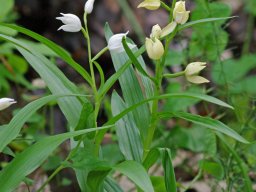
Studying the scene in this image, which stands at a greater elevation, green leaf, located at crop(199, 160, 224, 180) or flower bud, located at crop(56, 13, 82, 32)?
flower bud, located at crop(56, 13, 82, 32)

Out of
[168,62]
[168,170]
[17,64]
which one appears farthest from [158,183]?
[17,64]

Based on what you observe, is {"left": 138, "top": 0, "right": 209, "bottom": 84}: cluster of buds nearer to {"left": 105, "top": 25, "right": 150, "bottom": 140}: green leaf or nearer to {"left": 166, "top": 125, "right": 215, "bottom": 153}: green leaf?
{"left": 105, "top": 25, "right": 150, "bottom": 140}: green leaf

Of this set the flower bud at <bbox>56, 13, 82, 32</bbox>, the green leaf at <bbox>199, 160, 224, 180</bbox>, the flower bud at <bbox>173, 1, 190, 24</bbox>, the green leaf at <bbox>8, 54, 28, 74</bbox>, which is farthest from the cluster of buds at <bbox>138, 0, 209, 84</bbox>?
the green leaf at <bbox>8, 54, 28, 74</bbox>

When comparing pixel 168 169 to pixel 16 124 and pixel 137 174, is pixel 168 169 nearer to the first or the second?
pixel 137 174

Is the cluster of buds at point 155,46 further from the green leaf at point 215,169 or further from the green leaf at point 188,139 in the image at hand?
the green leaf at point 188,139

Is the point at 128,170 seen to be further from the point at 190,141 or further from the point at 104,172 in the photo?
the point at 190,141

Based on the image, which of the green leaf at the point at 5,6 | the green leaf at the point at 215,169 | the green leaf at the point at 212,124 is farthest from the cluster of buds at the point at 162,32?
the green leaf at the point at 5,6
